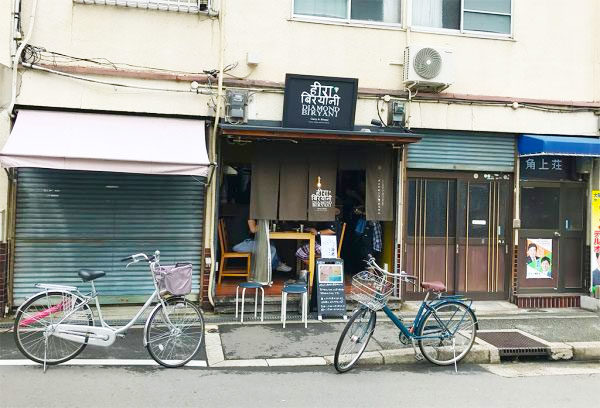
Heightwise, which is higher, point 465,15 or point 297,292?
point 465,15

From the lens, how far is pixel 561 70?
1034 centimetres

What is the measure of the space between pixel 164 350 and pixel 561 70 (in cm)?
871

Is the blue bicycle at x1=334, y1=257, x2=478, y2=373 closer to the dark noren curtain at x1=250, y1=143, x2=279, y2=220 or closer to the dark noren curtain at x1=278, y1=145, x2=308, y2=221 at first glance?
the dark noren curtain at x1=278, y1=145, x2=308, y2=221

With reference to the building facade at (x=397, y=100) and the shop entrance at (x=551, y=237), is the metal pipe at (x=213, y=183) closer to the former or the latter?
the building facade at (x=397, y=100)

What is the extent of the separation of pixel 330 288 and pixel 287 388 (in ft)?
10.2

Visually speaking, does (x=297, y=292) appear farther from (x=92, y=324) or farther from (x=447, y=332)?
(x=92, y=324)

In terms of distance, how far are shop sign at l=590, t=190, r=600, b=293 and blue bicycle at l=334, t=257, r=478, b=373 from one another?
4.61m

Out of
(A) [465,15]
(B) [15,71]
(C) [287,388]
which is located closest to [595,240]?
(A) [465,15]

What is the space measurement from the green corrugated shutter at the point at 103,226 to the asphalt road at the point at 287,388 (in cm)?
267

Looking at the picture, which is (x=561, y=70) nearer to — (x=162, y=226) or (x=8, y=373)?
(x=162, y=226)

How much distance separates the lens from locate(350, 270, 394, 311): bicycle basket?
6.46 m

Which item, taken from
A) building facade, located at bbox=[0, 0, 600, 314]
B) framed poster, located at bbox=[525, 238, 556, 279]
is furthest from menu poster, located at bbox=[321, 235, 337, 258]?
framed poster, located at bbox=[525, 238, 556, 279]

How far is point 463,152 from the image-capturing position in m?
10.1

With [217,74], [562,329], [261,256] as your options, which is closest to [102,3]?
[217,74]
